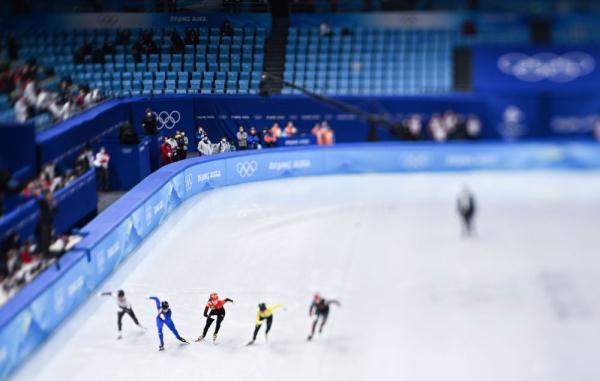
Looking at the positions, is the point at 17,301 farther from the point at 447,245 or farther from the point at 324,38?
the point at 447,245

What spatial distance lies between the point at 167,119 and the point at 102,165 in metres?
2.67

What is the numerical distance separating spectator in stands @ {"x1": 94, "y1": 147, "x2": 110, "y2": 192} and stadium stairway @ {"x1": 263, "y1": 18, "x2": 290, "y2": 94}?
6.89 feet

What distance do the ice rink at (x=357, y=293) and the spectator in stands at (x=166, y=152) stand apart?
1543 mm

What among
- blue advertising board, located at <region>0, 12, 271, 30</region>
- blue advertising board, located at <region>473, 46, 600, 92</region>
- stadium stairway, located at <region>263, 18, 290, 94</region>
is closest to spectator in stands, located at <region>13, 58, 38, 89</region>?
blue advertising board, located at <region>0, 12, 271, 30</region>

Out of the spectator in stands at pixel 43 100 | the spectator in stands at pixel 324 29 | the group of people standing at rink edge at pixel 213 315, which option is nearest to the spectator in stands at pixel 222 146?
the group of people standing at rink edge at pixel 213 315

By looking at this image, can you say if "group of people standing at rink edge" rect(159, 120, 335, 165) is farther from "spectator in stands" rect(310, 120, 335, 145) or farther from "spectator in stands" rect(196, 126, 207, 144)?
"spectator in stands" rect(310, 120, 335, 145)

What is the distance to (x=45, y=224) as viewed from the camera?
30.2 ft

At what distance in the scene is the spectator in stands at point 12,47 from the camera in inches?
285

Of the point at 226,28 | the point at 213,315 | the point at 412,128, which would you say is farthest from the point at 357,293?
the point at 412,128

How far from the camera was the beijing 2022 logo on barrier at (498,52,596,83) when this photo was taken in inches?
655

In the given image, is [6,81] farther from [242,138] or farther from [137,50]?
[242,138]

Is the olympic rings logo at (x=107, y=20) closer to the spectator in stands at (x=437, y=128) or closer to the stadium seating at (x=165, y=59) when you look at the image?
the stadium seating at (x=165, y=59)

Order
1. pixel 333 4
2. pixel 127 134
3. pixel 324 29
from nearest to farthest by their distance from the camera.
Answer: pixel 127 134 < pixel 324 29 < pixel 333 4

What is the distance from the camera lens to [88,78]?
822cm
